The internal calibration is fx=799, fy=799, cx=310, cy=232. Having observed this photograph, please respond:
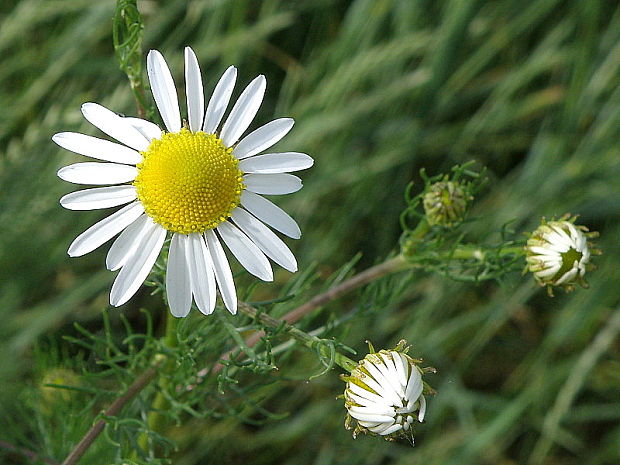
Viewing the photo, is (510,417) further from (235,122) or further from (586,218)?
(235,122)

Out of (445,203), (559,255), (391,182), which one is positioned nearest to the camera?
(559,255)

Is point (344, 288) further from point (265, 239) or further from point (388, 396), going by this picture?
point (388, 396)

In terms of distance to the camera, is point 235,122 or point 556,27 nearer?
point 235,122

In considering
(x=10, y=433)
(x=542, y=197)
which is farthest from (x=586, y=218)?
(x=10, y=433)

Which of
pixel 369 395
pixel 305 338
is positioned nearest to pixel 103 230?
pixel 305 338

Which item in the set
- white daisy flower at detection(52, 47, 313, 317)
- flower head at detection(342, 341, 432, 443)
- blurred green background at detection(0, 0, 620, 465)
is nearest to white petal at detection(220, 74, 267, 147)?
white daisy flower at detection(52, 47, 313, 317)

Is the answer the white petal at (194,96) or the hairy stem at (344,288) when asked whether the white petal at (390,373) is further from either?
the white petal at (194,96)
